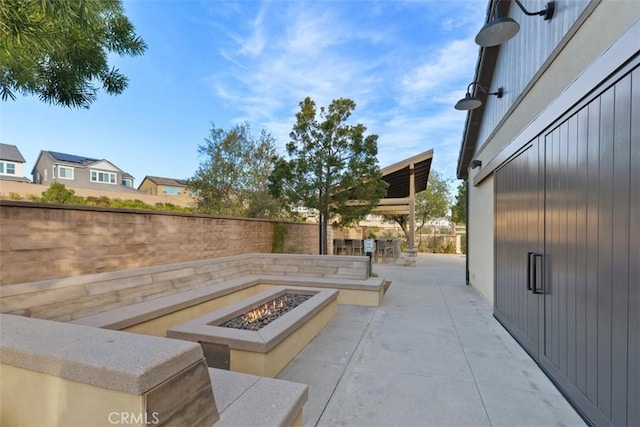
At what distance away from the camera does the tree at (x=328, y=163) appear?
852 centimetres

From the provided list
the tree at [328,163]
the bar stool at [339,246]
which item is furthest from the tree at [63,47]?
the bar stool at [339,246]

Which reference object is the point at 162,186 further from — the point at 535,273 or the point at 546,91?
the point at 535,273

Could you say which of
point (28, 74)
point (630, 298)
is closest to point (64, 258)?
point (28, 74)

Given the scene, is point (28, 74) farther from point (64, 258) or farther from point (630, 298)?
point (630, 298)

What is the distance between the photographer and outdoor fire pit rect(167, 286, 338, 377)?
2820 millimetres

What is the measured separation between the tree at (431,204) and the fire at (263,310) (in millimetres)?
15818

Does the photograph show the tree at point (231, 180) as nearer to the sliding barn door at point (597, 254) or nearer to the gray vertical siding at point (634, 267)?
the sliding barn door at point (597, 254)

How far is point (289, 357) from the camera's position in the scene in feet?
10.7

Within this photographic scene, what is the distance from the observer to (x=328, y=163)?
850 centimetres

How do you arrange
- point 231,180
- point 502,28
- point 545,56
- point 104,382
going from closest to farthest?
point 104,382 < point 502,28 < point 545,56 < point 231,180

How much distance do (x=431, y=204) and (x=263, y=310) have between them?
58.0 feet

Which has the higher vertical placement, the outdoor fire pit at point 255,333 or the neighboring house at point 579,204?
the neighboring house at point 579,204

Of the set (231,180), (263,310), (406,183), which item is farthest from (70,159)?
(263,310)

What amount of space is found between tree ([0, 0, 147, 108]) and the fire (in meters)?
3.32
